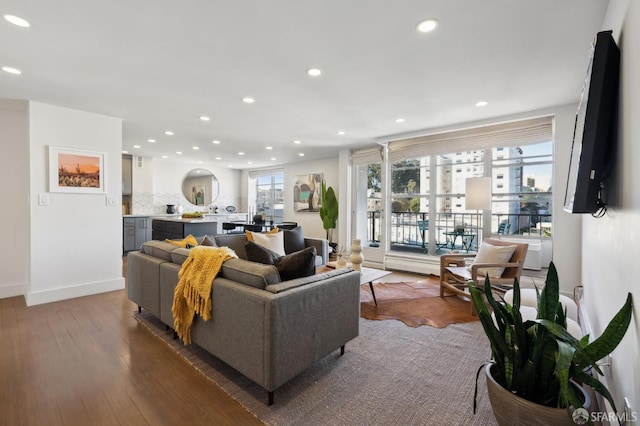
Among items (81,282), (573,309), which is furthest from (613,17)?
(81,282)

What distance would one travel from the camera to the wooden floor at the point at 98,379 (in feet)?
5.45

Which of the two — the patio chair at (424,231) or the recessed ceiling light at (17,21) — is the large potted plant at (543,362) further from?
the patio chair at (424,231)

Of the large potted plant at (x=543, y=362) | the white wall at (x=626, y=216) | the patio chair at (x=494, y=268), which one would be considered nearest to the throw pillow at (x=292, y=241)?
the patio chair at (x=494, y=268)

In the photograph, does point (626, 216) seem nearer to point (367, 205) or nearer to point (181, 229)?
point (367, 205)

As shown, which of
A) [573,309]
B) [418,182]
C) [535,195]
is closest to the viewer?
[573,309]

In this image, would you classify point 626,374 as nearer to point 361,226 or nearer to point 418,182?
point 418,182

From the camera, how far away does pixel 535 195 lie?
13.6 feet

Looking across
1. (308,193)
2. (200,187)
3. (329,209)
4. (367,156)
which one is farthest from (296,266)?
(200,187)

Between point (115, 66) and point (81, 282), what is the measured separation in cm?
278

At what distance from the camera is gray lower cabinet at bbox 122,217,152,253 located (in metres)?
6.57

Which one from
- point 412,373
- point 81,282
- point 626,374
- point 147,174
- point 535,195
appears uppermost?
point 147,174

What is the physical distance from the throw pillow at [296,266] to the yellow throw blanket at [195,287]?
43cm

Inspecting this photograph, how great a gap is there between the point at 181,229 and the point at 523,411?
5420 mm

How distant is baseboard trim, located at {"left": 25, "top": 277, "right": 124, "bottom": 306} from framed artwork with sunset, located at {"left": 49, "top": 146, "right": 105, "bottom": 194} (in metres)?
1.20
